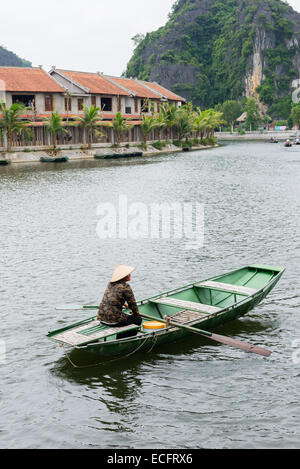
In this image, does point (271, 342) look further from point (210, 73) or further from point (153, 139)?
point (210, 73)

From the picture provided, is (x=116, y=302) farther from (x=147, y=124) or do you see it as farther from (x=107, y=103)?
(x=107, y=103)

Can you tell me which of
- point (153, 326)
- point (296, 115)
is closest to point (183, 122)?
point (296, 115)

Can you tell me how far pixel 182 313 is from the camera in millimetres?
12227

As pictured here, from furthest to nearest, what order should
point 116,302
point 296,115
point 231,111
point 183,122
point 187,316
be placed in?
point 231,111
point 296,115
point 183,122
point 187,316
point 116,302

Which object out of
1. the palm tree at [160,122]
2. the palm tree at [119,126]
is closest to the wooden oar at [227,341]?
the palm tree at [119,126]

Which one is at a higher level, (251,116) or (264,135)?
(251,116)

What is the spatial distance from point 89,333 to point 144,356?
133cm

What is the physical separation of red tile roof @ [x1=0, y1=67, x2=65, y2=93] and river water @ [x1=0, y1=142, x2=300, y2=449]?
35.8 metres

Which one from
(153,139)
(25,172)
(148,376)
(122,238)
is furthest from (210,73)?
(148,376)

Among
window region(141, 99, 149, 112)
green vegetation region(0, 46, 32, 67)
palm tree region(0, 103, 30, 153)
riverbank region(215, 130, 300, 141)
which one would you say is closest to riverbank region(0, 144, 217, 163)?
palm tree region(0, 103, 30, 153)

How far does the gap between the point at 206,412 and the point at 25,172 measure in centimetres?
4149

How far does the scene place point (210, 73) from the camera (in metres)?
180
